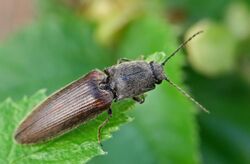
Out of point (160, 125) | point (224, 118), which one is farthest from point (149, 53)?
point (224, 118)

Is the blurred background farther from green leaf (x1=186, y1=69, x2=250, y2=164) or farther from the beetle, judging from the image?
the beetle

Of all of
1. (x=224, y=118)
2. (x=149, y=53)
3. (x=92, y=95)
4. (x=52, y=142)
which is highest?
(x=149, y=53)

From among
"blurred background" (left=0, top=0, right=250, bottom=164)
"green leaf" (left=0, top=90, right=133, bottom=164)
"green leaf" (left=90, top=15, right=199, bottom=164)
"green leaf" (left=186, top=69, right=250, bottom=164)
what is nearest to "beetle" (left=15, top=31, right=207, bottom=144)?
"green leaf" (left=0, top=90, right=133, bottom=164)

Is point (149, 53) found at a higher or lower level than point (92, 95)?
higher

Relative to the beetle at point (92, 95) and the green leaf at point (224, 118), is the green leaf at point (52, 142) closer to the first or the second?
the beetle at point (92, 95)

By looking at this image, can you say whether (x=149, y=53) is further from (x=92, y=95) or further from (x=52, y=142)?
(x=52, y=142)

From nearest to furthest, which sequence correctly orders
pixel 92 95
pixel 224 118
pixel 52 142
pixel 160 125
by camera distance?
1. pixel 52 142
2. pixel 92 95
3. pixel 160 125
4. pixel 224 118

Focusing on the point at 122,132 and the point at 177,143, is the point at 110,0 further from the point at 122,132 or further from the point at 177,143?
the point at 177,143

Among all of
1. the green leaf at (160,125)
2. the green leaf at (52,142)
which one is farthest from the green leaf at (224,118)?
the green leaf at (52,142)
